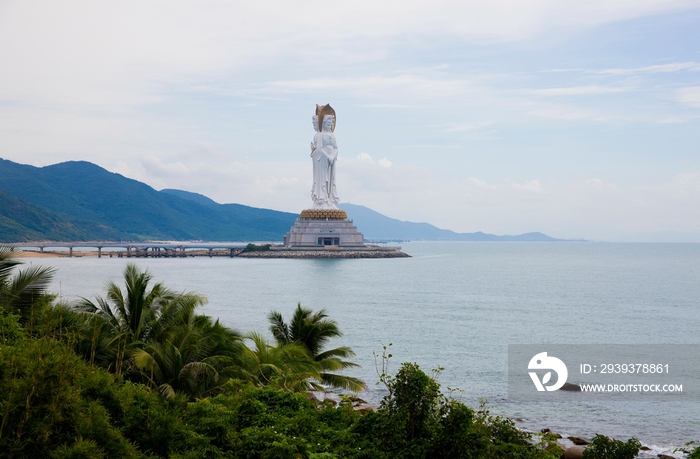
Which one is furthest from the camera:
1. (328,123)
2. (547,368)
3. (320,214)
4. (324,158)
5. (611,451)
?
(320,214)

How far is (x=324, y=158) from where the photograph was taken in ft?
284

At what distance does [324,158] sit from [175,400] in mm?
76722

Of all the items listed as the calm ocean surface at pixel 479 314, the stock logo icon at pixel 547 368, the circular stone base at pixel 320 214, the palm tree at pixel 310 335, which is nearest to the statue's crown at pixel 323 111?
the circular stone base at pixel 320 214

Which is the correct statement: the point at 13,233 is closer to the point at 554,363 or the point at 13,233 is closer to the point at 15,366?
the point at 554,363

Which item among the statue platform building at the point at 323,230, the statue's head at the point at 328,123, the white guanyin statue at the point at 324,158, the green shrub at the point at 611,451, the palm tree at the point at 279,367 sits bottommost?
the green shrub at the point at 611,451

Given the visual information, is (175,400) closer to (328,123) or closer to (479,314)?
(479,314)

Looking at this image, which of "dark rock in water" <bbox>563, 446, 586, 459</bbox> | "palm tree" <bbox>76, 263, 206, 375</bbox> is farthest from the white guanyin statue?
"dark rock in water" <bbox>563, 446, 586, 459</bbox>

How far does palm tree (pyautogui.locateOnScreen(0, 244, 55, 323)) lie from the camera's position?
1134cm

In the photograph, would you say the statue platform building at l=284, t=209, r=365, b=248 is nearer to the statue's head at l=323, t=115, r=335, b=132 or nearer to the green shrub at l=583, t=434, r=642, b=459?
the statue's head at l=323, t=115, r=335, b=132

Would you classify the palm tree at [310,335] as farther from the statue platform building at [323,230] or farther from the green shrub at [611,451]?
the statue platform building at [323,230]

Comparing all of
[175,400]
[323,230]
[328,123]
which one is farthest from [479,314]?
[328,123]

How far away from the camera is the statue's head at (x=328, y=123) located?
85938 mm

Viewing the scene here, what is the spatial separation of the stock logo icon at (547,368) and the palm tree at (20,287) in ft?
46.6

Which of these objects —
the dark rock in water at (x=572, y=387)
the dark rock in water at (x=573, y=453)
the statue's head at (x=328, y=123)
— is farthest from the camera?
the statue's head at (x=328, y=123)
